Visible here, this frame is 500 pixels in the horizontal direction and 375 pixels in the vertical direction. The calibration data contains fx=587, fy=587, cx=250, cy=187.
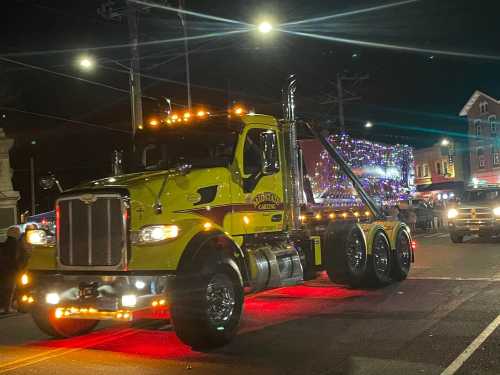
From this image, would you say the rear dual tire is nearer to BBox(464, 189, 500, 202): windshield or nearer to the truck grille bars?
the truck grille bars

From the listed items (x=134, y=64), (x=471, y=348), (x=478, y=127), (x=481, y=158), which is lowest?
(x=471, y=348)

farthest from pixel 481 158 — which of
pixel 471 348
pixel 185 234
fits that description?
pixel 185 234

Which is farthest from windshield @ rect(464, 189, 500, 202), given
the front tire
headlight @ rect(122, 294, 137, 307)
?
headlight @ rect(122, 294, 137, 307)

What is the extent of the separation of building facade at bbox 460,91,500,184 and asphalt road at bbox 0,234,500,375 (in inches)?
2133

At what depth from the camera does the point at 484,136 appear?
203ft

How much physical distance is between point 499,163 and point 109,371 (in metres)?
60.4

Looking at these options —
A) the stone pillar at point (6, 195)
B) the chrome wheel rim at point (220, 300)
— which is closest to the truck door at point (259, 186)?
the chrome wheel rim at point (220, 300)

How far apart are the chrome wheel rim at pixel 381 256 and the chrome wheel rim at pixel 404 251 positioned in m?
0.56

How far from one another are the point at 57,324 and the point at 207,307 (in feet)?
7.42

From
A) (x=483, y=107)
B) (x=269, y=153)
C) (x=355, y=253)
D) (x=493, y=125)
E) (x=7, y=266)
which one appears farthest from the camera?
(x=483, y=107)

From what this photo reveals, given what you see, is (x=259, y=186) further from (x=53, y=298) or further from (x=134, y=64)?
(x=134, y=64)

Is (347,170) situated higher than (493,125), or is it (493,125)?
(493,125)

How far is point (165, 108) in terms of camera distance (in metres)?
9.52

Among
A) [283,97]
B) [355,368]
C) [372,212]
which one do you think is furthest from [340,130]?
[355,368]
